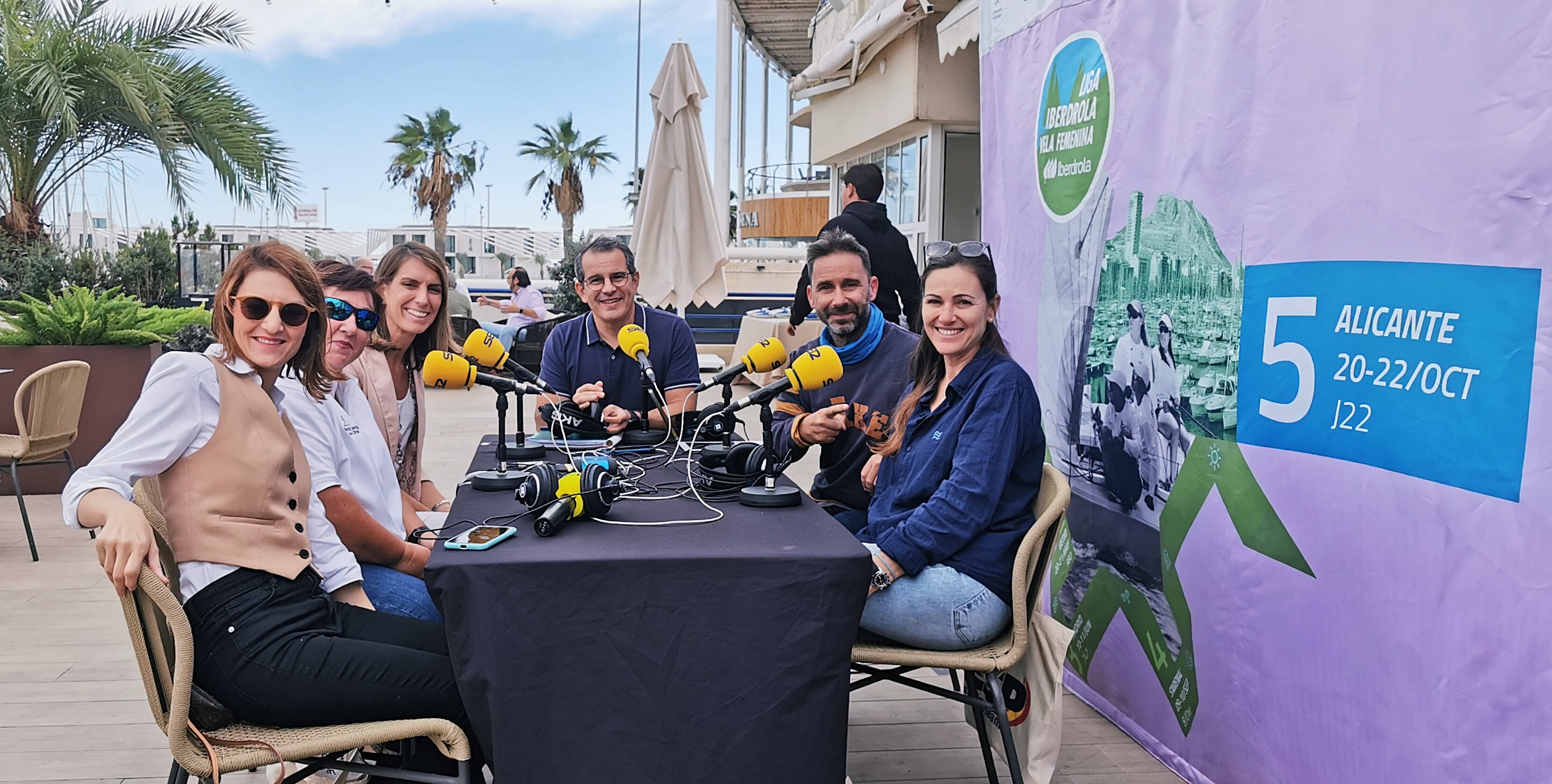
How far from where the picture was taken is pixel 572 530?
7.80 feet

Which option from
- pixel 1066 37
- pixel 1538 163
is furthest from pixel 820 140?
pixel 1538 163

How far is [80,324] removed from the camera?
23.4ft

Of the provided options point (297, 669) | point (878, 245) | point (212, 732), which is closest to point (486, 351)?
point (297, 669)

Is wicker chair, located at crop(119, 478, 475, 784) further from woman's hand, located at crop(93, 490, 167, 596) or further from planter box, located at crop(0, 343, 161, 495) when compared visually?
planter box, located at crop(0, 343, 161, 495)

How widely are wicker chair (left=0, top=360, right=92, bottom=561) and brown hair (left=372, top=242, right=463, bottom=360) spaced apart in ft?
9.07

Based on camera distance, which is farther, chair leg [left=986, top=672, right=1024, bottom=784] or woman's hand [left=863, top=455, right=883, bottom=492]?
woman's hand [left=863, top=455, right=883, bottom=492]

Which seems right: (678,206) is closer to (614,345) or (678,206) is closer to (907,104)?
(907,104)

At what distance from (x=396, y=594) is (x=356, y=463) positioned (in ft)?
1.18

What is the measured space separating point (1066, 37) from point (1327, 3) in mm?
Result: 1219

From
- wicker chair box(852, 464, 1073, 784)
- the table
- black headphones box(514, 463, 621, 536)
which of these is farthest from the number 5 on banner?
the table

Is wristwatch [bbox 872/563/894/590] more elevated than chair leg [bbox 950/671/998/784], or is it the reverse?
wristwatch [bbox 872/563/894/590]

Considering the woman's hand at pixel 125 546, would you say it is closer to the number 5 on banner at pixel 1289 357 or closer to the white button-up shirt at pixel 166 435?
the white button-up shirt at pixel 166 435

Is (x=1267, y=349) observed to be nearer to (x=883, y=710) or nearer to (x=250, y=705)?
(x=883, y=710)

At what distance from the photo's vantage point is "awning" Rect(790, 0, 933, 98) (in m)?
8.63
